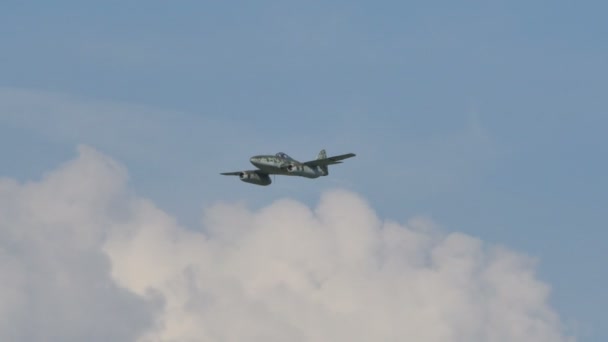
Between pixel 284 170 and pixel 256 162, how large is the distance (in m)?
6.05

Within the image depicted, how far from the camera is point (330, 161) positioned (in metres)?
198

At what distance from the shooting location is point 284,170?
200 m

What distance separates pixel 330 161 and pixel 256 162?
1078 centimetres

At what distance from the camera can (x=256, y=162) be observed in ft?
641

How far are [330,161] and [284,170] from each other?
701 cm
